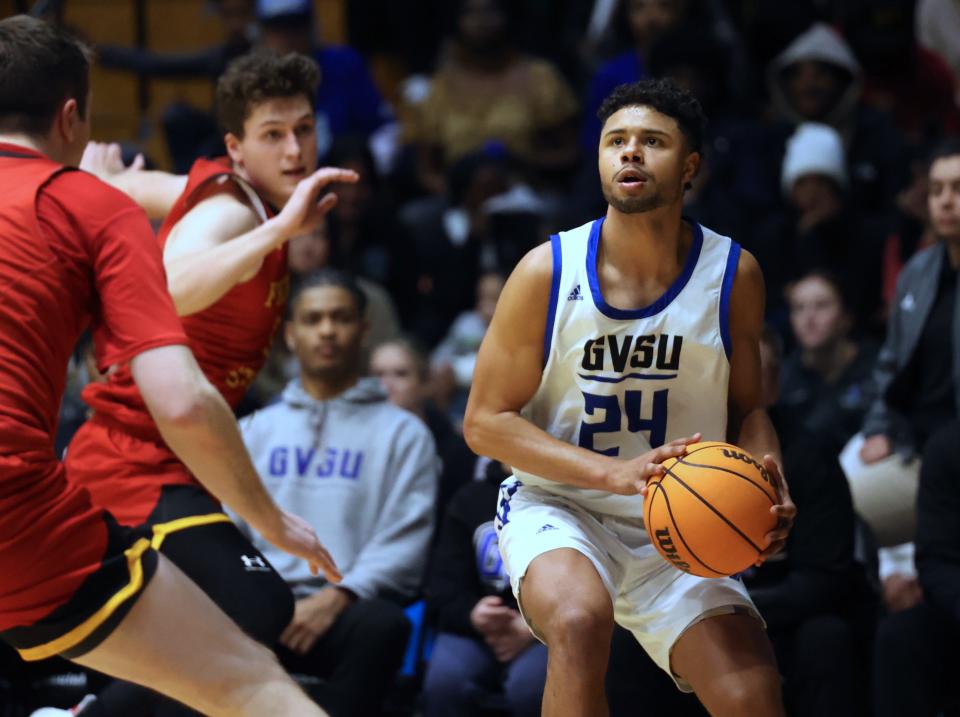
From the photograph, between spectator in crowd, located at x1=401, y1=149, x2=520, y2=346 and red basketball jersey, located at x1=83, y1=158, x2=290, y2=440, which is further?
spectator in crowd, located at x1=401, y1=149, x2=520, y2=346

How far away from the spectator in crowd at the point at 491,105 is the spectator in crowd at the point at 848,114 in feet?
5.10

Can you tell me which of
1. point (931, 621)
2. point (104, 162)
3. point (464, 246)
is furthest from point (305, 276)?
point (931, 621)

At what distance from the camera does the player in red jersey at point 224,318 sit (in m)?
4.59

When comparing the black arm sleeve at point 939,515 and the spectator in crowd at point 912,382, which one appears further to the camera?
the spectator in crowd at point 912,382

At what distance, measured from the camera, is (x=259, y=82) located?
17.1 ft

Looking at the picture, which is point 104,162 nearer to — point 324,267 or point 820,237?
point 324,267

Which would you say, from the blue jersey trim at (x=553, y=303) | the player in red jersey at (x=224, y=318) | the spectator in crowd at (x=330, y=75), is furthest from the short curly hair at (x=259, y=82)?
the spectator in crowd at (x=330, y=75)

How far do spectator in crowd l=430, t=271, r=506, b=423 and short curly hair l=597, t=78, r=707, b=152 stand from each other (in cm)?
372

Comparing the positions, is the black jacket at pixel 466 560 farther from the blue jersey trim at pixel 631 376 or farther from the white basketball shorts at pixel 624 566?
the blue jersey trim at pixel 631 376

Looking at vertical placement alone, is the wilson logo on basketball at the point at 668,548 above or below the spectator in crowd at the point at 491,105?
below

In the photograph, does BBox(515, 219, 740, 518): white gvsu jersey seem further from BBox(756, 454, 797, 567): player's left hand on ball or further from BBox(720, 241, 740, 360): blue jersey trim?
BBox(756, 454, 797, 567): player's left hand on ball

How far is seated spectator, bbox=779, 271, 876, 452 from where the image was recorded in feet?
24.2

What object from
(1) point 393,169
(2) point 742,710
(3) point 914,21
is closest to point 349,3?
(1) point 393,169

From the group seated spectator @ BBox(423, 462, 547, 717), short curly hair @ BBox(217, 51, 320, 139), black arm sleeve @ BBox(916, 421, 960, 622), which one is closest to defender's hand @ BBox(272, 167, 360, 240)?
short curly hair @ BBox(217, 51, 320, 139)
